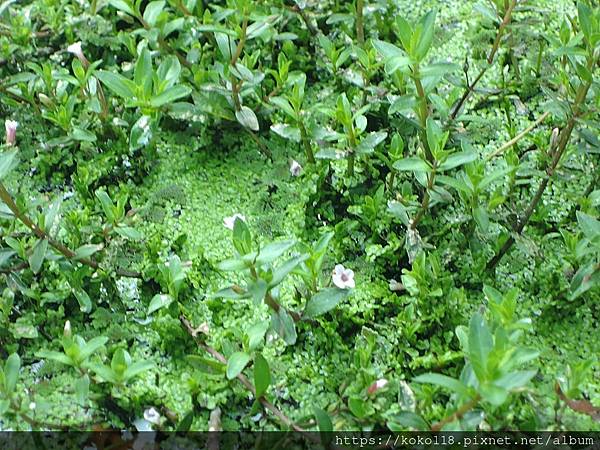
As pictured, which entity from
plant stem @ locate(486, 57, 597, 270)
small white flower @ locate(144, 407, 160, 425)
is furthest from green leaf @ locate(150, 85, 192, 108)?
plant stem @ locate(486, 57, 597, 270)

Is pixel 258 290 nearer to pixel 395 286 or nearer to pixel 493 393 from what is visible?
pixel 395 286

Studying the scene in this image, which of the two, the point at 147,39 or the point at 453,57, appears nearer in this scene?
the point at 147,39

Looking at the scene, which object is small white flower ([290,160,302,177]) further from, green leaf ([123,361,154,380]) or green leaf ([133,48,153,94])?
green leaf ([123,361,154,380])

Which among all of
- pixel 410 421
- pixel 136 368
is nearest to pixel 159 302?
pixel 136 368

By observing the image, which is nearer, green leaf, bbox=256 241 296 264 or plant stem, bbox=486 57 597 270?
green leaf, bbox=256 241 296 264

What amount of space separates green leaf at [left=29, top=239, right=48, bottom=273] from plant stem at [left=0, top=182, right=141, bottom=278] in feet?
0.07

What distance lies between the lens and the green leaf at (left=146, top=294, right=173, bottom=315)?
169 centimetres

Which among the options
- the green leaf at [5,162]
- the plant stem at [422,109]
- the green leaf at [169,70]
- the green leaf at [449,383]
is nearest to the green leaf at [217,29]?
the green leaf at [169,70]

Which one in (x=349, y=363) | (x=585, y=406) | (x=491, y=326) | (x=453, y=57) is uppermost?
(x=453, y=57)

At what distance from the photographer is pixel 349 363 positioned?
1.69m

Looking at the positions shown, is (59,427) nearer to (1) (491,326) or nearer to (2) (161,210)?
(2) (161,210)

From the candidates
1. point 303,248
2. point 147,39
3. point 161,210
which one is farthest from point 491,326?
point 147,39

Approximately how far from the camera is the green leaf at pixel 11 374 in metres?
1.54

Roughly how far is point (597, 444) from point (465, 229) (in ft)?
1.95
